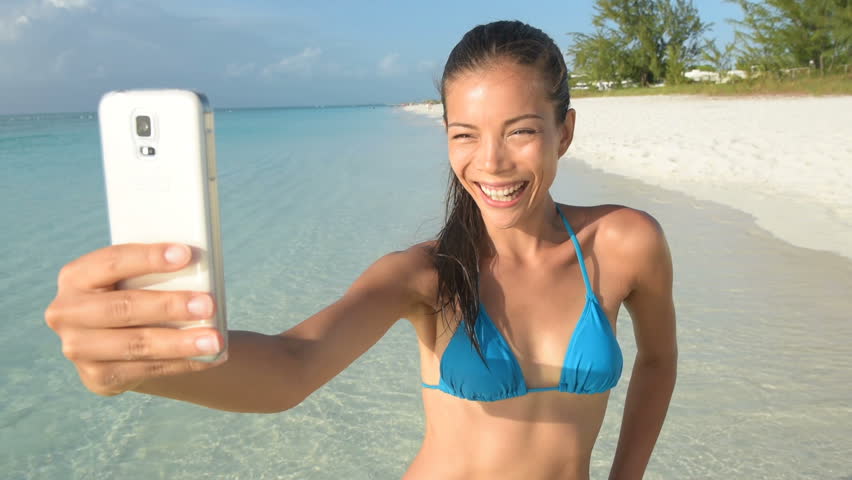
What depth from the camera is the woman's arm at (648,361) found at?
1.99 metres

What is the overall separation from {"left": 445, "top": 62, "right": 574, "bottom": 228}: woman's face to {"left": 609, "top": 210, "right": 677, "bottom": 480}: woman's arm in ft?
1.33

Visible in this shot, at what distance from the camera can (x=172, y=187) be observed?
2.96 feet

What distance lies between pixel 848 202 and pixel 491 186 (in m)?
6.30

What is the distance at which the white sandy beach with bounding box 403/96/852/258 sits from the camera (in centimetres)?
640

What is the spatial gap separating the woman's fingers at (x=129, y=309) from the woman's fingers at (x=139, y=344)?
0.01 m

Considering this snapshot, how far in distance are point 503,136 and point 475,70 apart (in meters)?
0.20

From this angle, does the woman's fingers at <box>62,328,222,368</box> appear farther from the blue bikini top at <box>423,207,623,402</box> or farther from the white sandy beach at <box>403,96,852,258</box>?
the white sandy beach at <box>403,96,852,258</box>

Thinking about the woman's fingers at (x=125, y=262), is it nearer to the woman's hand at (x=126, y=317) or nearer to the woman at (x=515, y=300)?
the woman's hand at (x=126, y=317)

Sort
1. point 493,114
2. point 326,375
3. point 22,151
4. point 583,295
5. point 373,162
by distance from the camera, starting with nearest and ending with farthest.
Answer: point 326,375 → point 493,114 → point 583,295 → point 373,162 → point 22,151

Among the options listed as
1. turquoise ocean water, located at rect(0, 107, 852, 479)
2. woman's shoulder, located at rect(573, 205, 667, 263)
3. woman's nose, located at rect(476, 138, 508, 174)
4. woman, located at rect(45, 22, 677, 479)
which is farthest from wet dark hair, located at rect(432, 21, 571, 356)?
turquoise ocean water, located at rect(0, 107, 852, 479)

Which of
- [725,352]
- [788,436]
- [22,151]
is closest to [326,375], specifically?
[788,436]

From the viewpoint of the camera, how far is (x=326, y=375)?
1.41 metres

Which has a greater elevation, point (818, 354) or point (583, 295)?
point (583, 295)

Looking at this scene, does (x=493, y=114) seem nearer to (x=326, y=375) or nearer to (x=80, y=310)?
(x=326, y=375)
